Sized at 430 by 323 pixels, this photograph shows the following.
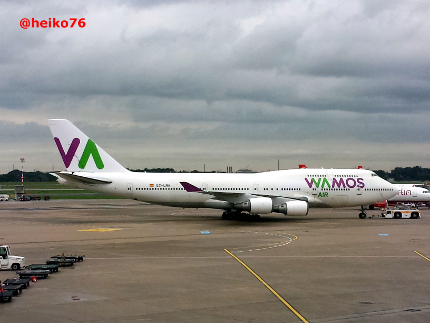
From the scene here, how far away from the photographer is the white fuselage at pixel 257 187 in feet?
160

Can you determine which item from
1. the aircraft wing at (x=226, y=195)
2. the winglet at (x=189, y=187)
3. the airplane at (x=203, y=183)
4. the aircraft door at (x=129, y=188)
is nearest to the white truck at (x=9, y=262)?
the aircraft wing at (x=226, y=195)

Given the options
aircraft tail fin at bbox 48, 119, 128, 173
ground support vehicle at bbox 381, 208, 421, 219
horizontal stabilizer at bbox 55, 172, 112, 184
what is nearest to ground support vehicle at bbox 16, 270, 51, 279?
horizontal stabilizer at bbox 55, 172, 112, 184

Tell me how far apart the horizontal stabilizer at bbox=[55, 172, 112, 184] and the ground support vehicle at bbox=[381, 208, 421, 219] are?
30375mm

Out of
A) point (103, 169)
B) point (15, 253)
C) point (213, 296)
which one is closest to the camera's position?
point (213, 296)

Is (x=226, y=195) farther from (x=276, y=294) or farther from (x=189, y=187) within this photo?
(x=276, y=294)

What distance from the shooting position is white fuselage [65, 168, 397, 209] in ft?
160

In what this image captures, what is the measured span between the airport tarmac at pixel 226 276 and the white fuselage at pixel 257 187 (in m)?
8.63

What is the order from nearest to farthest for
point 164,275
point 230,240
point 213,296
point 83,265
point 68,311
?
point 68,311
point 213,296
point 164,275
point 83,265
point 230,240

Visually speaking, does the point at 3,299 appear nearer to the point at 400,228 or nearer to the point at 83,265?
the point at 83,265

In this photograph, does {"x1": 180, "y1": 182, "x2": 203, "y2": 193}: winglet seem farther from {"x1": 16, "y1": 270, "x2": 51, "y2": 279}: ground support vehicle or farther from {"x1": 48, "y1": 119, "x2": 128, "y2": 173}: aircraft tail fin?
{"x1": 16, "y1": 270, "x2": 51, "y2": 279}: ground support vehicle

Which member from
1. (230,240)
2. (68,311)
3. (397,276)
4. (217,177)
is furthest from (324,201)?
(68,311)

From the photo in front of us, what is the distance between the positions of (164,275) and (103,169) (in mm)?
30339

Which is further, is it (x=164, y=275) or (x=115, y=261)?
(x=115, y=261)

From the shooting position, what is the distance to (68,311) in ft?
49.4
